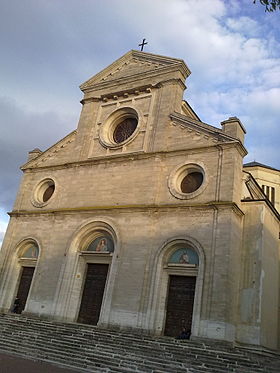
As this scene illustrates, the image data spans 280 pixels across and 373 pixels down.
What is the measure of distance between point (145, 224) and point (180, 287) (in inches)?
128

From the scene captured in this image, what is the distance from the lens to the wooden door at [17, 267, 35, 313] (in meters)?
20.3

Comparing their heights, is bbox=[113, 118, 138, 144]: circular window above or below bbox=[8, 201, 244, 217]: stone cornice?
above

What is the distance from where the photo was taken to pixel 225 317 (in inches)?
566

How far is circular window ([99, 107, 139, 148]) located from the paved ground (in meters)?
11.8

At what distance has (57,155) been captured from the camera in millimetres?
23234

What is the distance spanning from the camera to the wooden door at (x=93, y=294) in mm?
18047

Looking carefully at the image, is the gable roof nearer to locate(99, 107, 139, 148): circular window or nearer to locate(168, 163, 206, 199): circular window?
locate(168, 163, 206, 199): circular window

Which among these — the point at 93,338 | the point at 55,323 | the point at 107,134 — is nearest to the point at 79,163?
the point at 107,134

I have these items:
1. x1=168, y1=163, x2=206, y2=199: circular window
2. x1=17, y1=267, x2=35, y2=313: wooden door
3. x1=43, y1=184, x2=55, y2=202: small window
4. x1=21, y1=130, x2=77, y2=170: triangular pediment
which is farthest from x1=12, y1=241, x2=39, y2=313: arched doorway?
x1=168, y1=163, x2=206, y2=199: circular window

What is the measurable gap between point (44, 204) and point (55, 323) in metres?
7.26

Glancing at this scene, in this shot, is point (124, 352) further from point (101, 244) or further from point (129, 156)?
point (129, 156)

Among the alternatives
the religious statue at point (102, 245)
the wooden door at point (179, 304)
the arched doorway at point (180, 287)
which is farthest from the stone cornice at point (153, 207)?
the wooden door at point (179, 304)

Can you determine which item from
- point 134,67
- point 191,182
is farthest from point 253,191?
point 134,67

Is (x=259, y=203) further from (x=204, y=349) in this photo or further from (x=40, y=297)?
(x=40, y=297)
